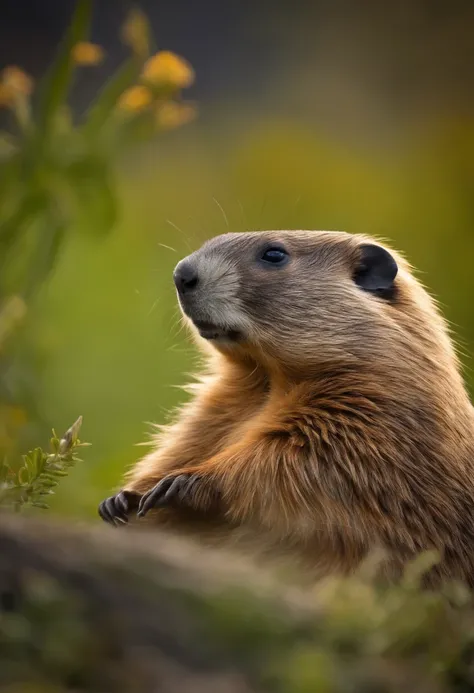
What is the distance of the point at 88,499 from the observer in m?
5.12

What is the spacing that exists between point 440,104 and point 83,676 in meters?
12.7

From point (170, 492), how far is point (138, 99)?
2.36m

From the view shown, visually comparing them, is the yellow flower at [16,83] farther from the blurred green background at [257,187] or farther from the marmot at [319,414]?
the marmot at [319,414]

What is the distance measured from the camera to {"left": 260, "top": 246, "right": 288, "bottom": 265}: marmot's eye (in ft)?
14.5

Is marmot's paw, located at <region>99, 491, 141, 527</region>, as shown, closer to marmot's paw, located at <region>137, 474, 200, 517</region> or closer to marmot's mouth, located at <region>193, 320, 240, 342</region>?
A: marmot's paw, located at <region>137, 474, 200, 517</region>

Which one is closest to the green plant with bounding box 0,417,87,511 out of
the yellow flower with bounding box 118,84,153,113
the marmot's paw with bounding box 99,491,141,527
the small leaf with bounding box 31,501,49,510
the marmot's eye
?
the small leaf with bounding box 31,501,49,510

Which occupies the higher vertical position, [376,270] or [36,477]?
[376,270]

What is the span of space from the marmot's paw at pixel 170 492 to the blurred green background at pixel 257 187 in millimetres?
1392

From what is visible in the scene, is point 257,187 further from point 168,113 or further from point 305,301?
point 305,301

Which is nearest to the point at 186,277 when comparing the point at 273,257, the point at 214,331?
the point at 214,331

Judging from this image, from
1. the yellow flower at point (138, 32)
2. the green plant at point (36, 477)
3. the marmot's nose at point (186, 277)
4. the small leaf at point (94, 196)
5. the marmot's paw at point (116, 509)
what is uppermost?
the yellow flower at point (138, 32)

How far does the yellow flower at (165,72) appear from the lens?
5.11m

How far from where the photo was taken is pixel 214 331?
166 inches

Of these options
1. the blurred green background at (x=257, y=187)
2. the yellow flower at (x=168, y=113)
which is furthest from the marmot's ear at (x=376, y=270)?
the yellow flower at (x=168, y=113)
